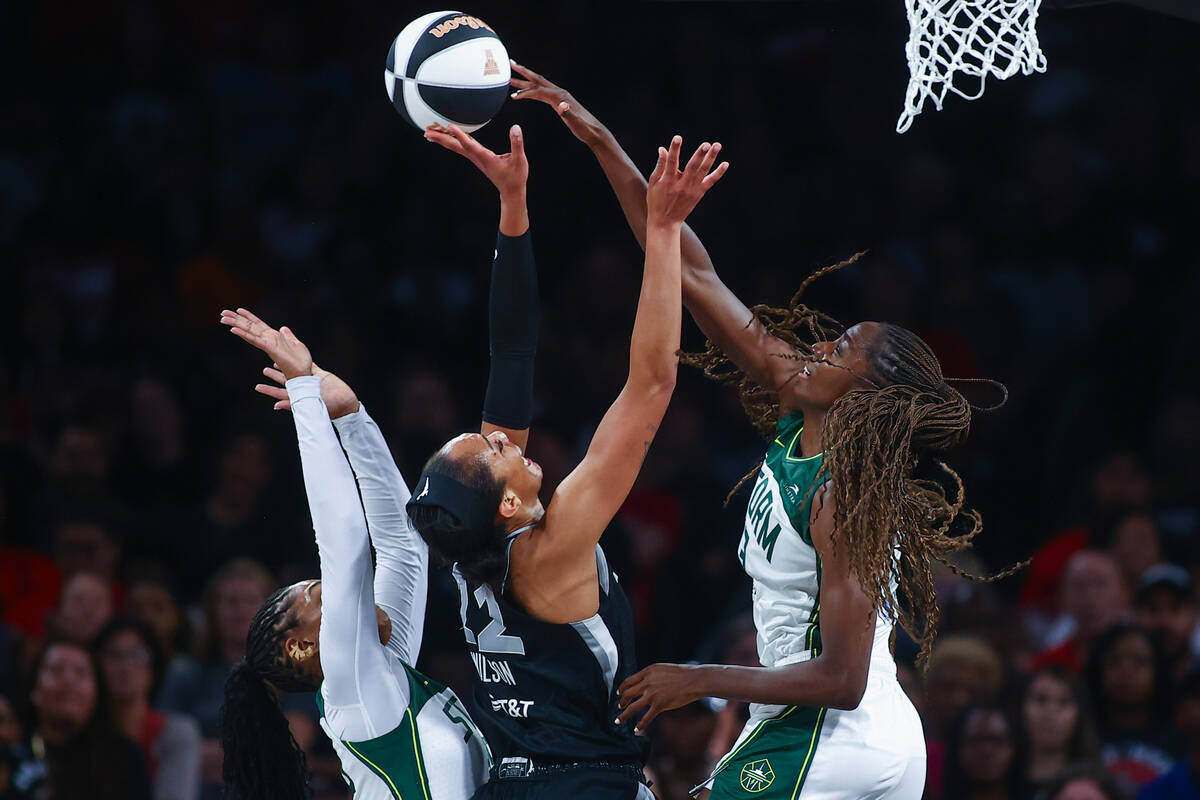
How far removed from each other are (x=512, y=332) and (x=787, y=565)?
2.76 ft

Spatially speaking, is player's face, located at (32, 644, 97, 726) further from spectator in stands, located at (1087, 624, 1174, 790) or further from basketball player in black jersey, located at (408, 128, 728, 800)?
spectator in stands, located at (1087, 624, 1174, 790)

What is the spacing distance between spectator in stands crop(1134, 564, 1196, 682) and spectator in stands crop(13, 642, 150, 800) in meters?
3.83

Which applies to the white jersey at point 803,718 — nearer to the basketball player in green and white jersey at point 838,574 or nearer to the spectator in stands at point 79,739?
the basketball player in green and white jersey at point 838,574

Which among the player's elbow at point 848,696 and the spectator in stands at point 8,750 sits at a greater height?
the player's elbow at point 848,696

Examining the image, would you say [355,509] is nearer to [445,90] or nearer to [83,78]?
[445,90]

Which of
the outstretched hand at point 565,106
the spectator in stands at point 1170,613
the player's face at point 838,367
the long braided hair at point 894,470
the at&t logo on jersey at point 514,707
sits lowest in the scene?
the spectator in stands at point 1170,613

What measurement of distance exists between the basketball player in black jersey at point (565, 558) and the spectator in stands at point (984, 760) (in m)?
2.44

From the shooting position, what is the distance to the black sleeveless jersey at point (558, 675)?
→ 327 centimetres

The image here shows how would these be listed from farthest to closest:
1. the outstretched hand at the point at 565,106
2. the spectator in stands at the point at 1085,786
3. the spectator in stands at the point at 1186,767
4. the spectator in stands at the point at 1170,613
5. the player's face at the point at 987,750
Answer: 1. the spectator in stands at the point at 1170,613
2. the player's face at the point at 987,750
3. the spectator in stands at the point at 1186,767
4. the spectator in stands at the point at 1085,786
5. the outstretched hand at the point at 565,106

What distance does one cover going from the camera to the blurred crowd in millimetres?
6141

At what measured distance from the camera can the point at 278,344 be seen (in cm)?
347

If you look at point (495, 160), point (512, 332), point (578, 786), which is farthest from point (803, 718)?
point (495, 160)

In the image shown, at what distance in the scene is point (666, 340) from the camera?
3.26m

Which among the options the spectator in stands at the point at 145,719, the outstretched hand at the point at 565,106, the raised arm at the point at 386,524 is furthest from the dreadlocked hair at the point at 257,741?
the spectator in stands at the point at 145,719
